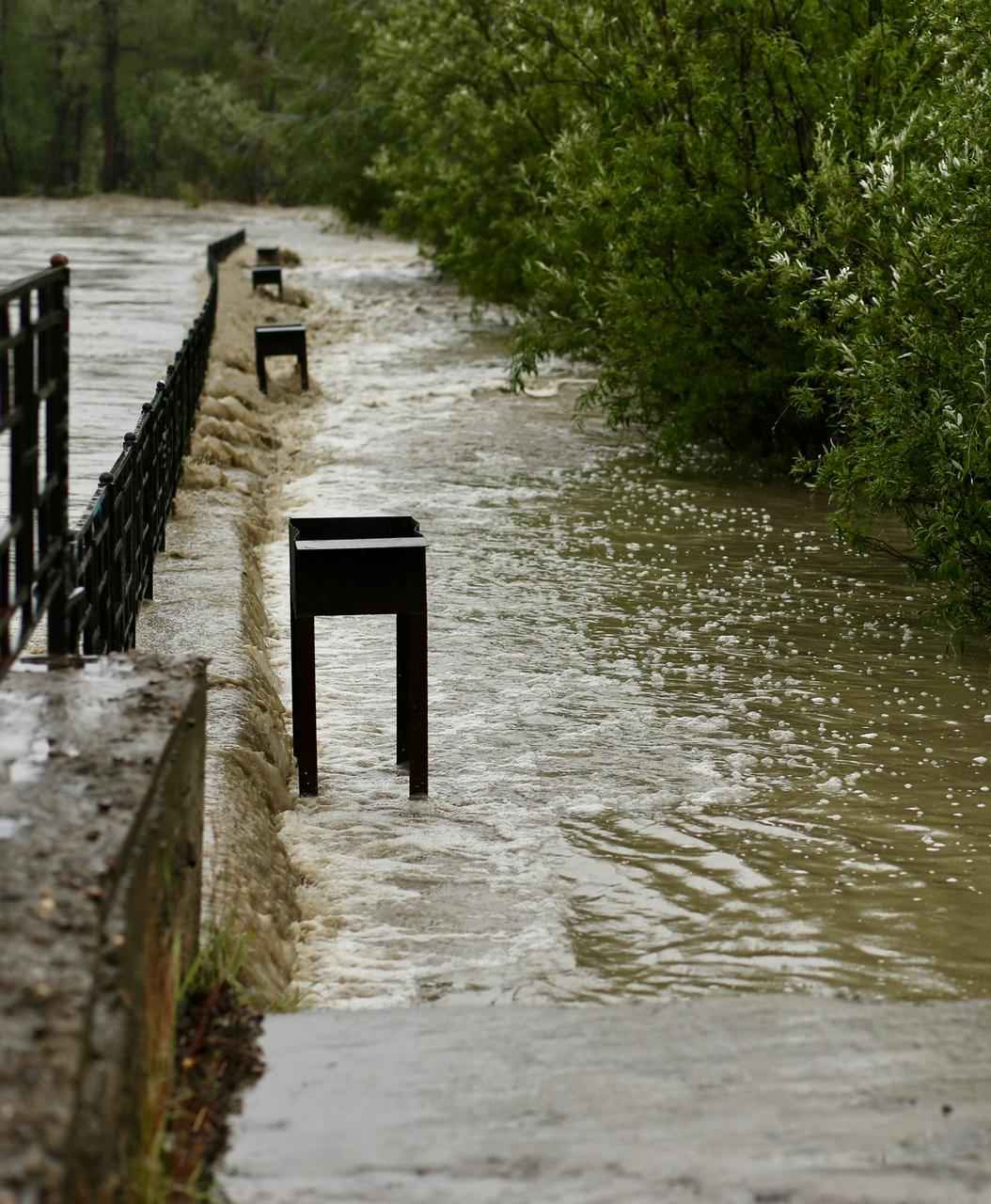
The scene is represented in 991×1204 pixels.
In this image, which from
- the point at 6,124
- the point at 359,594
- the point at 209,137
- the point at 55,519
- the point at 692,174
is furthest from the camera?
the point at 6,124

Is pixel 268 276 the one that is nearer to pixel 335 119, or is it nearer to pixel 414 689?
pixel 335 119

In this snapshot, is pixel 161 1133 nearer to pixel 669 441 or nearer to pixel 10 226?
pixel 669 441

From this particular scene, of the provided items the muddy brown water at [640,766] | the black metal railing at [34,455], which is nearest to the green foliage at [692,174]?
the muddy brown water at [640,766]

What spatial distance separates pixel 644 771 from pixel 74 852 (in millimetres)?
4600

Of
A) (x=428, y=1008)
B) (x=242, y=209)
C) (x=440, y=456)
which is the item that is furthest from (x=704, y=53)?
(x=242, y=209)

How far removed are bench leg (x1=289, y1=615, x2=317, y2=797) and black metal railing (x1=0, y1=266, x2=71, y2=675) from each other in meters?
2.36

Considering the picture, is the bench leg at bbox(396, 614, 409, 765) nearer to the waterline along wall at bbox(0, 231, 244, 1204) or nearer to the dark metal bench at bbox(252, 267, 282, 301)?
the waterline along wall at bbox(0, 231, 244, 1204)

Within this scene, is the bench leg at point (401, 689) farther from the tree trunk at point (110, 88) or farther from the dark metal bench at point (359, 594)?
the tree trunk at point (110, 88)

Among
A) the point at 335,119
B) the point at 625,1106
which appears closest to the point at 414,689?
the point at 625,1106

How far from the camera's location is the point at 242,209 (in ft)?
245

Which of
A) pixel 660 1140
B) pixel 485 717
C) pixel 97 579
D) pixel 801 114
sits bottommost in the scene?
pixel 485 717

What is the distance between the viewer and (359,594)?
7020 mm

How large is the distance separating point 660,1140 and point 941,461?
20.4ft

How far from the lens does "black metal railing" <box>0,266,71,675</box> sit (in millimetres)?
4098
